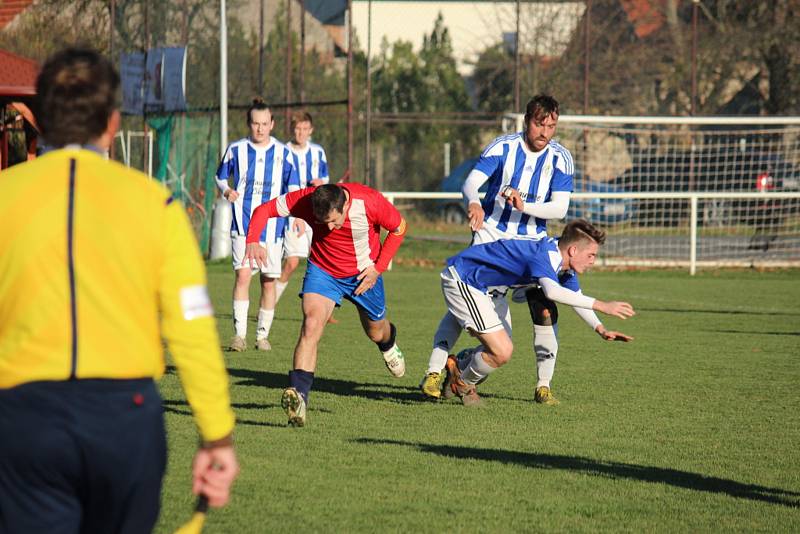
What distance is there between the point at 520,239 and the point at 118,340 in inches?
212

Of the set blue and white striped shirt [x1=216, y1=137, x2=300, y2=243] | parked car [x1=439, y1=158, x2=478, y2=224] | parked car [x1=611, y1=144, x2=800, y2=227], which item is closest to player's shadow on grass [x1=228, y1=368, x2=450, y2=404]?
blue and white striped shirt [x1=216, y1=137, x2=300, y2=243]

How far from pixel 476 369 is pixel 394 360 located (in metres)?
1.01

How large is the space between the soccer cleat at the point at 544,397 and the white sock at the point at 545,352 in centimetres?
4

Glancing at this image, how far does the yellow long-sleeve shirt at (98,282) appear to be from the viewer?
2.71m

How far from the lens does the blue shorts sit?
7.84 metres

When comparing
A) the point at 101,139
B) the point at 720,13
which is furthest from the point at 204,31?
the point at 101,139

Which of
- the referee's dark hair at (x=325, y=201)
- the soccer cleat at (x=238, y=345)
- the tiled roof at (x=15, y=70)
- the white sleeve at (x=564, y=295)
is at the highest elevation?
the tiled roof at (x=15, y=70)

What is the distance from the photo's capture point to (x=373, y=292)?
8258 millimetres

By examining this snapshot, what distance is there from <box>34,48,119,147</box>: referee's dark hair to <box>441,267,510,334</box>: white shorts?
511 cm

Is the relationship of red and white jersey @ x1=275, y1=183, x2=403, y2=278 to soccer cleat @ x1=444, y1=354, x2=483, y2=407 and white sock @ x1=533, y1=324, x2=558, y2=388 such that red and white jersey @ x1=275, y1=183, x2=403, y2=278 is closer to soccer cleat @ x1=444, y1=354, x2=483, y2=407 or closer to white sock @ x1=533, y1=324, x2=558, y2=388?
soccer cleat @ x1=444, y1=354, x2=483, y2=407

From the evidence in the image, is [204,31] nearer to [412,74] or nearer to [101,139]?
[412,74]

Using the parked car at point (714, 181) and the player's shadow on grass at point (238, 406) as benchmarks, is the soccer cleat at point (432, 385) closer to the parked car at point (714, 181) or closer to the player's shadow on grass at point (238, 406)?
the player's shadow on grass at point (238, 406)

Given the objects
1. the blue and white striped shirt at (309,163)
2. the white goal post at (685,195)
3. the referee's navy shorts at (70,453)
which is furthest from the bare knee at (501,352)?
the white goal post at (685,195)

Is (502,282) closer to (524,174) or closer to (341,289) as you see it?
(341,289)
